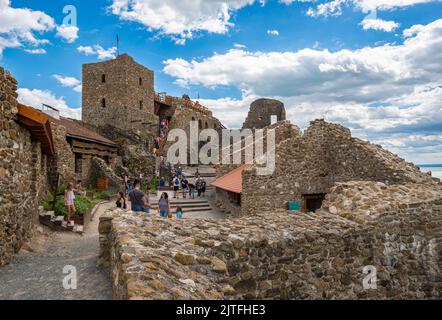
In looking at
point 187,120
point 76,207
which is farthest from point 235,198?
point 187,120

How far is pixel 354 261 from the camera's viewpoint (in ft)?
17.7

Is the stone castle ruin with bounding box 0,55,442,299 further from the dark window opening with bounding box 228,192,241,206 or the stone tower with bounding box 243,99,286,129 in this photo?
the stone tower with bounding box 243,99,286,129

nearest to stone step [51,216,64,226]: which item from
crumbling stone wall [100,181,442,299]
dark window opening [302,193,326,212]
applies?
→ crumbling stone wall [100,181,442,299]

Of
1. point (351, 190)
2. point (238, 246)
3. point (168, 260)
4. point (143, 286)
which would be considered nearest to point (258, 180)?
point (351, 190)

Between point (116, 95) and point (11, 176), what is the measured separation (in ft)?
88.1

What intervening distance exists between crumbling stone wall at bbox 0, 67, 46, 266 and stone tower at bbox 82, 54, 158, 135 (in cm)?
2432

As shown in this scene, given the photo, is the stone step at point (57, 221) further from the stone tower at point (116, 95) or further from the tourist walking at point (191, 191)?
the stone tower at point (116, 95)

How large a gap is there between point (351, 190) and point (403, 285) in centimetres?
206

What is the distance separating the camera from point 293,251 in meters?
4.79

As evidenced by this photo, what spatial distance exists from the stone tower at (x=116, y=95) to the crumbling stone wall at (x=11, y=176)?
24323 mm

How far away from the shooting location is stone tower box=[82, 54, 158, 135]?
31.8 meters

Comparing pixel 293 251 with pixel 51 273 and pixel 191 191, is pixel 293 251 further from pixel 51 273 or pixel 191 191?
pixel 191 191

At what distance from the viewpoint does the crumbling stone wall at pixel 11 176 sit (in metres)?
6.38
